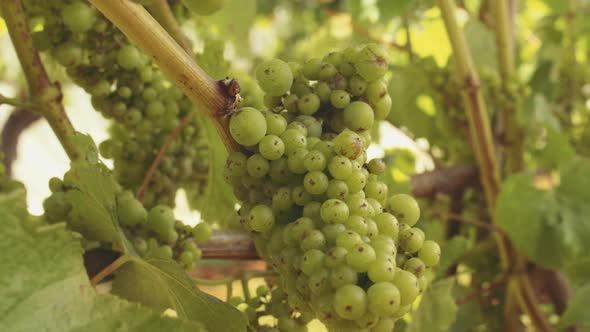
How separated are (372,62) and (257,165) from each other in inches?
4.3

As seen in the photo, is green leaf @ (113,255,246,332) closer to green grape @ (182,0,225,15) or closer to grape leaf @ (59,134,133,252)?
grape leaf @ (59,134,133,252)

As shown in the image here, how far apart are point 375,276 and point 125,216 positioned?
230 mm

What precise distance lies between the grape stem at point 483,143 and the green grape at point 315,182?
490 mm

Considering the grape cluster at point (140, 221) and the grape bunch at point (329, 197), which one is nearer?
the grape bunch at point (329, 197)

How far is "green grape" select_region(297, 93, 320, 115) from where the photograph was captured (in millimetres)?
450

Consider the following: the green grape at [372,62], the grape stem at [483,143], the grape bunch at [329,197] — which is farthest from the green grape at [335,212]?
the grape stem at [483,143]

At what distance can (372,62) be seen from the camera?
449mm

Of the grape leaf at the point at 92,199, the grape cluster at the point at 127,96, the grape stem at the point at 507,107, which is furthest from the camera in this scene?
the grape stem at the point at 507,107

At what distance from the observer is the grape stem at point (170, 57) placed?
394mm

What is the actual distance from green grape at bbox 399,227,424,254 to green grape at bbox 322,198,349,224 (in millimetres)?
44

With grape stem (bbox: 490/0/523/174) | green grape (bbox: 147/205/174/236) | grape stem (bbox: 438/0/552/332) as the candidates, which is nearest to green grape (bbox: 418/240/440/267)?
→ green grape (bbox: 147/205/174/236)

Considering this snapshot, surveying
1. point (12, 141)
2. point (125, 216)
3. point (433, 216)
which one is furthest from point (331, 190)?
point (12, 141)

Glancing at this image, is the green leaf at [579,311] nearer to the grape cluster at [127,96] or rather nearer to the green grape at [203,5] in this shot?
the grape cluster at [127,96]

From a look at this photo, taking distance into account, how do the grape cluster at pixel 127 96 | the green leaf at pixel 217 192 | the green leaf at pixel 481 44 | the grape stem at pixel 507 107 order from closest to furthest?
the grape cluster at pixel 127 96, the green leaf at pixel 217 192, the grape stem at pixel 507 107, the green leaf at pixel 481 44
